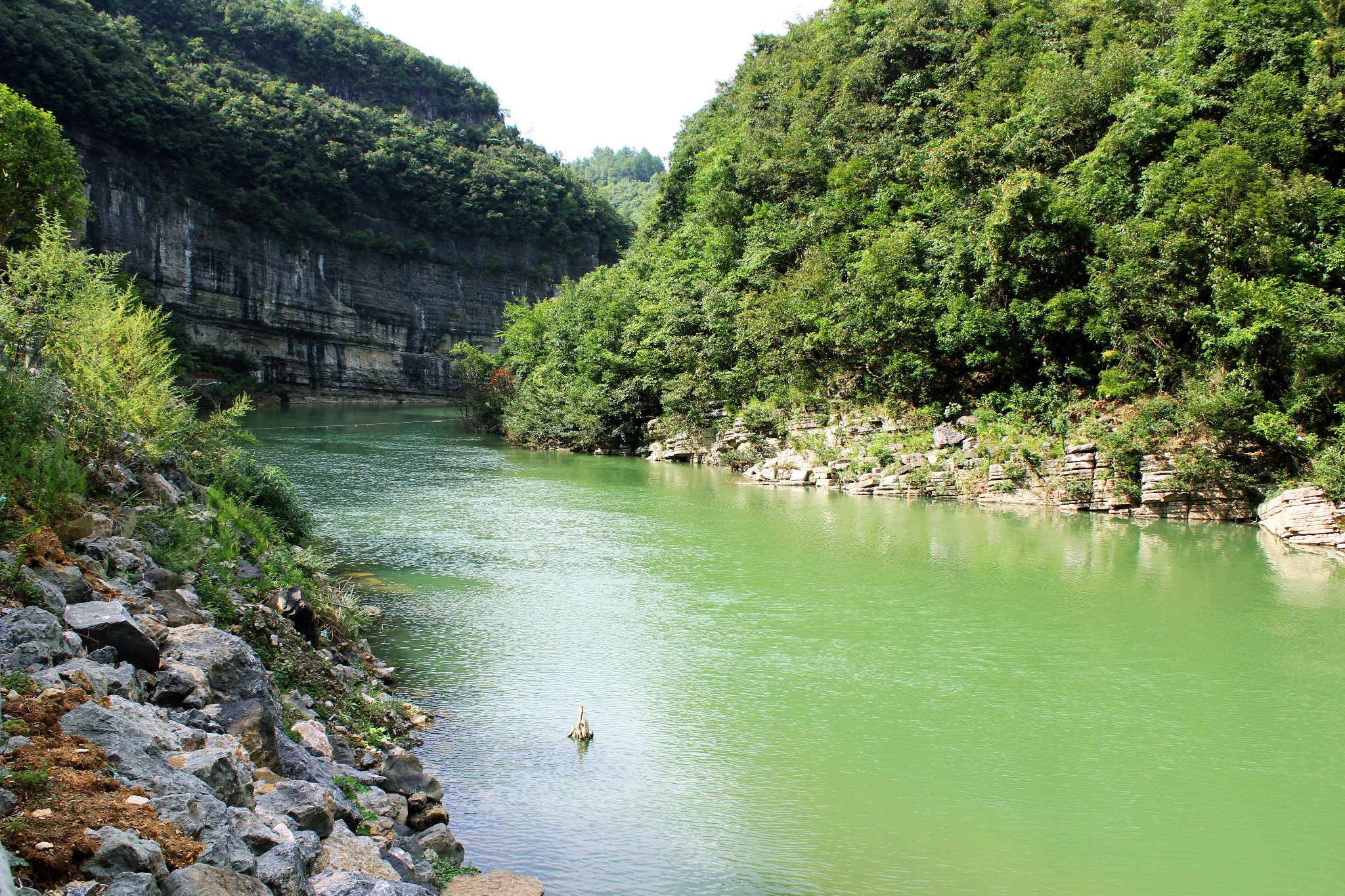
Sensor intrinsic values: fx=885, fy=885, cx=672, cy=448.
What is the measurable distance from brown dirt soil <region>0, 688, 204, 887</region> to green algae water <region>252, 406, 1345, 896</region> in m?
2.80

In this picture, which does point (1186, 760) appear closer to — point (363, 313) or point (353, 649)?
point (353, 649)

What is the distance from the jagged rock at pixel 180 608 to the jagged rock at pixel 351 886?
3.24 m

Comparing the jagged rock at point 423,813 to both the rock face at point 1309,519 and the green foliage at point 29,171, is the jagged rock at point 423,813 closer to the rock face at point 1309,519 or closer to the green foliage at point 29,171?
the rock face at point 1309,519

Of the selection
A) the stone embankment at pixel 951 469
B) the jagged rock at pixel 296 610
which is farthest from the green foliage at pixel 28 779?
the stone embankment at pixel 951 469

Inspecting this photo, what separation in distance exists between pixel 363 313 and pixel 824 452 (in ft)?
185

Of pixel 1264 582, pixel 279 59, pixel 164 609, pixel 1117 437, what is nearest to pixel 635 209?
pixel 279 59

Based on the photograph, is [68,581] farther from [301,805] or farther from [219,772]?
[301,805]

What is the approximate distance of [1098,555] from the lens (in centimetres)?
1758

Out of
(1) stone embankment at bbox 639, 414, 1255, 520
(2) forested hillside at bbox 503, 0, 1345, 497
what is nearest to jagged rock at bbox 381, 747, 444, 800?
(2) forested hillside at bbox 503, 0, 1345, 497

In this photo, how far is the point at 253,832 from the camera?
4.34 meters

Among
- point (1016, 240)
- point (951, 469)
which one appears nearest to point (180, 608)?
point (951, 469)

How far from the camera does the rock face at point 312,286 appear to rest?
Answer: 5881cm

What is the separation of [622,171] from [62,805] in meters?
148

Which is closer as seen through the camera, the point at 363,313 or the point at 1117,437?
the point at 1117,437
